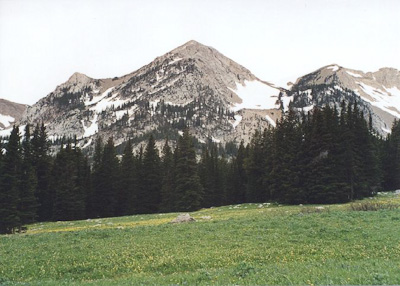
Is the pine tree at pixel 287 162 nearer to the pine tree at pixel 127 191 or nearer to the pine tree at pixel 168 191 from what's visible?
the pine tree at pixel 168 191

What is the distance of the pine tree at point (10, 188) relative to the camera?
49.4 m

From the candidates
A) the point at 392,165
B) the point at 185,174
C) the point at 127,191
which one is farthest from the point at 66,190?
the point at 392,165

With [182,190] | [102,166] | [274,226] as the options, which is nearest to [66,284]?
[274,226]

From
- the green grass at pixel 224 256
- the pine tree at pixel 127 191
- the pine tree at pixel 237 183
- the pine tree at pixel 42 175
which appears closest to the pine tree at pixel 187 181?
the pine tree at pixel 127 191

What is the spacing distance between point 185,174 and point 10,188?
3430cm

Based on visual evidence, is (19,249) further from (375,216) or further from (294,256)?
(375,216)

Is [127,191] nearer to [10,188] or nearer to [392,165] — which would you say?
[10,188]

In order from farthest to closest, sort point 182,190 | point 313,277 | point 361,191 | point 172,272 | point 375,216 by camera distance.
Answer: point 182,190 → point 361,191 → point 375,216 → point 172,272 → point 313,277

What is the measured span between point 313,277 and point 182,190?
2455 inches

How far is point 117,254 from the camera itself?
17891 mm

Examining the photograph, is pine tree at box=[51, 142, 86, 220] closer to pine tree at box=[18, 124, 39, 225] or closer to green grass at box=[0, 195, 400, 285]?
pine tree at box=[18, 124, 39, 225]

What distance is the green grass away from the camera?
458 inches

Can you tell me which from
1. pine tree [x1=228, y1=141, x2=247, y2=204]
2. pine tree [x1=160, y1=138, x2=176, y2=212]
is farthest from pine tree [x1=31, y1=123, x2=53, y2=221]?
pine tree [x1=228, y1=141, x2=247, y2=204]

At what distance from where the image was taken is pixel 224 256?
16250mm
